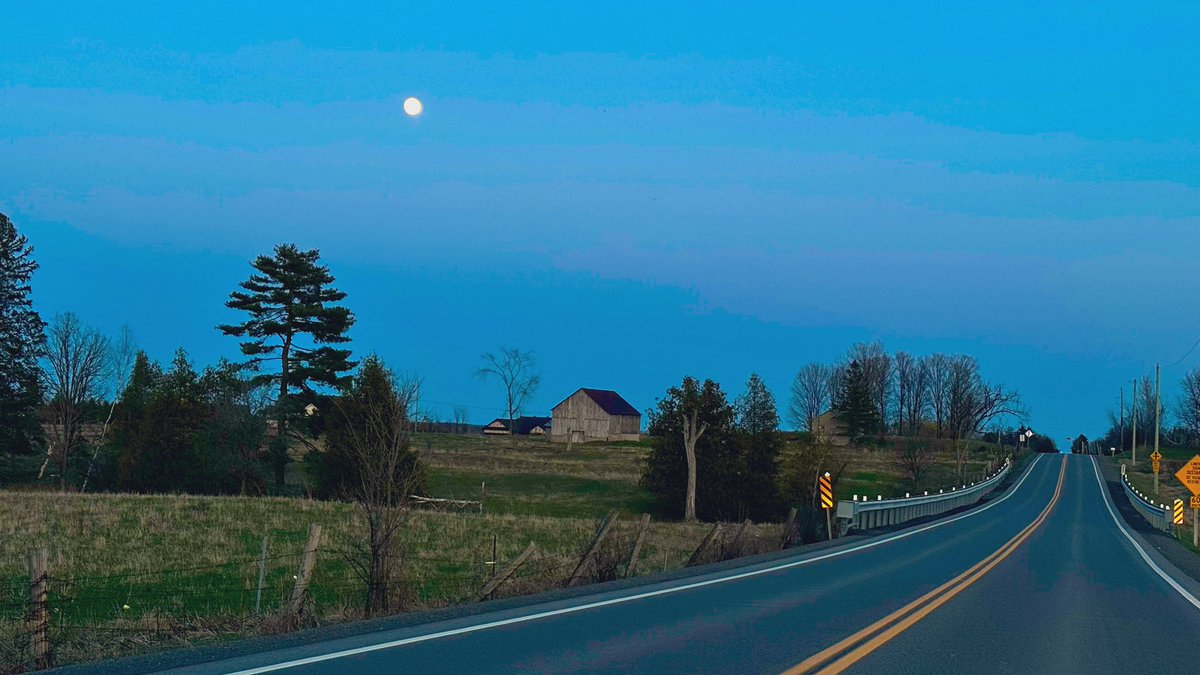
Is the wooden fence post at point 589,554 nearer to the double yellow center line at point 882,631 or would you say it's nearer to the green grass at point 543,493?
the double yellow center line at point 882,631

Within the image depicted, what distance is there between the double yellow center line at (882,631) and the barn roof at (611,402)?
106833 millimetres

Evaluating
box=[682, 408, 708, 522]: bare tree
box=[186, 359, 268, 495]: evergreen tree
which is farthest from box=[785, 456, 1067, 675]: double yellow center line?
box=[186, 359, 268, 495]: evergreen tree

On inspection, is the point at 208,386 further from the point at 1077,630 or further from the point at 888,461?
the point at 888,461

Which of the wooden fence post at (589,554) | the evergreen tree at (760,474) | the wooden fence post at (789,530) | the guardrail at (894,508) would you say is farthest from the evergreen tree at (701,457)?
the wooden fence post at (589,554)

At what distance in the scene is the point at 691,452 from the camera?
183 ft

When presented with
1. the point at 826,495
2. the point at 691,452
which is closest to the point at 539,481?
the point at 691,452

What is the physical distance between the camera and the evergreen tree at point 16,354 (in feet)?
185

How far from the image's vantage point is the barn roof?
129 metres

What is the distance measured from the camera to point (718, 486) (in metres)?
57.7

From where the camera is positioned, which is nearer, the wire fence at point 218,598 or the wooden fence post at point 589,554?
the wire fence at point 218,598

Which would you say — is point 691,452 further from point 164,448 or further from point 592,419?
point 592,419

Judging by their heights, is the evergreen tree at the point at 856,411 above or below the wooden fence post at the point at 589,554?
above

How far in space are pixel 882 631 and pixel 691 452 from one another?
43702 mm

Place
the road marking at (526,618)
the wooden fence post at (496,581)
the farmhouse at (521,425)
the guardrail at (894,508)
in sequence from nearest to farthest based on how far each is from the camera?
the road marking at (526,618), the wooden fence post at (496,581), the guardrail at (894,508), the farmhouse at (521,425)
